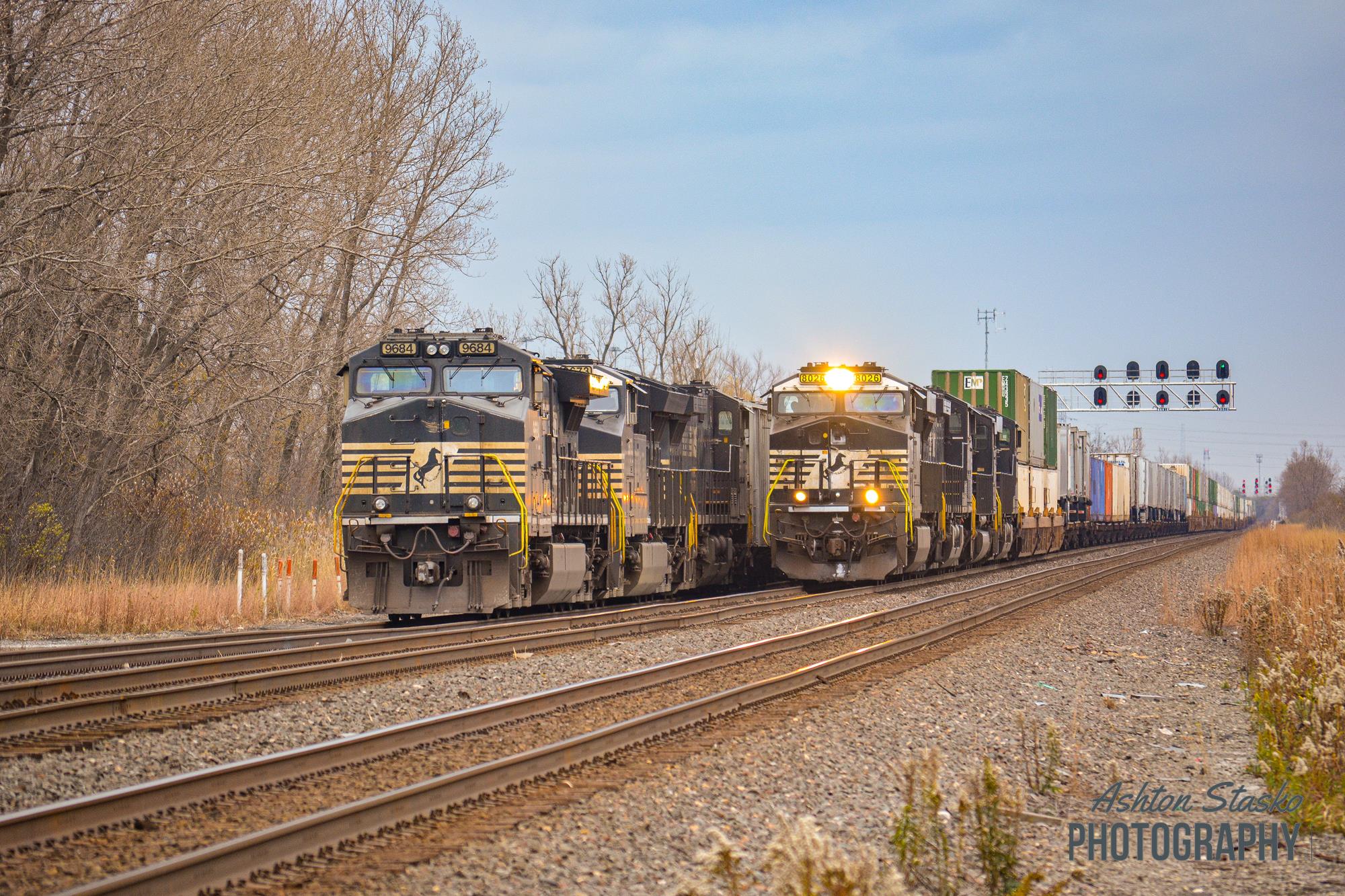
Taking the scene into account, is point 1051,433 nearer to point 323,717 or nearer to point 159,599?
point 159,599

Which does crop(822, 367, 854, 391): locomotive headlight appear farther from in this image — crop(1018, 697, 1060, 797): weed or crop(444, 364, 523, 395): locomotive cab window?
crop(1018, 697, 1060, 797): weed

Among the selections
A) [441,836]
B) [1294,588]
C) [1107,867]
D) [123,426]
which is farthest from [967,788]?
[123,426]

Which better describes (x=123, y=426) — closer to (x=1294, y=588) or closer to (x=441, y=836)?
(x=441, y=836)

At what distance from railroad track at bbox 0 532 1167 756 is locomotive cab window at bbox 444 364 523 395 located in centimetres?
280

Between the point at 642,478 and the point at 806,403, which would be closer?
the point at 642,478

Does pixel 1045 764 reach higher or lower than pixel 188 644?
lower

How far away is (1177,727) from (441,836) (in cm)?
621

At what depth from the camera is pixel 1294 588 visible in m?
15.1

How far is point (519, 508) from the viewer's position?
49.5 feet

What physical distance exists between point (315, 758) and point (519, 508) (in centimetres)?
806

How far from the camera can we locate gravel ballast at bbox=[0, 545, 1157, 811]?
6.91 meters

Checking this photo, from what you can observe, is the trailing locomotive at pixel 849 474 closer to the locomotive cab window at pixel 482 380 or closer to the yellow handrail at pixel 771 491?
the yellow handrail at pixel 771 491

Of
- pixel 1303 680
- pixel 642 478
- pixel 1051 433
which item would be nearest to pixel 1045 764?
pixel 1303 680

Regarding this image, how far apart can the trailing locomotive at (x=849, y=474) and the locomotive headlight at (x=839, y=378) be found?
0.01 m
